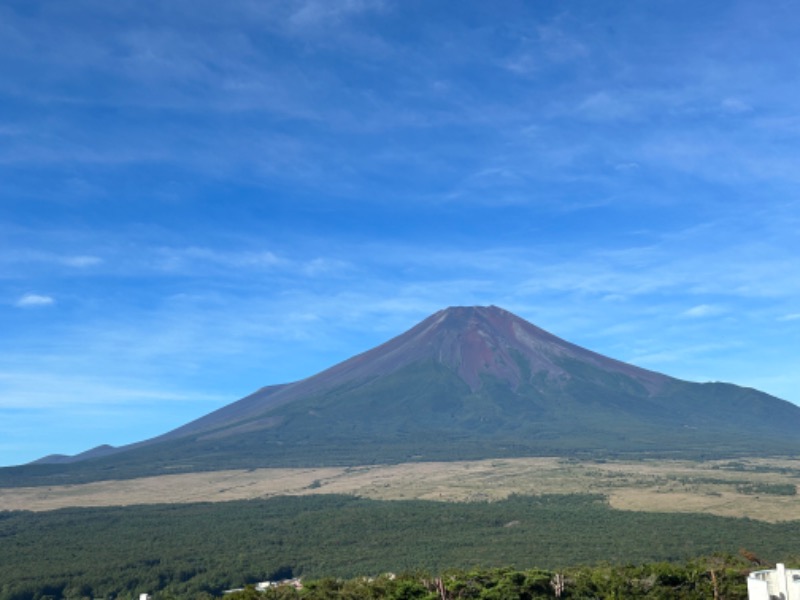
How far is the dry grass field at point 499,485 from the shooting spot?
85312mm

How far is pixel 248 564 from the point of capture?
60969 mm

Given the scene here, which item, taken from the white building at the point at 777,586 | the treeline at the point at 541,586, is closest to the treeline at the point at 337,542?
the treeline at the point at 541,586

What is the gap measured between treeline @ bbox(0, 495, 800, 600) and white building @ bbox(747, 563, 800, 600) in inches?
1043

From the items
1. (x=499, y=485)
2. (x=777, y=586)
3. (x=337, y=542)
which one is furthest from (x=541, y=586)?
(x=499, y=485)

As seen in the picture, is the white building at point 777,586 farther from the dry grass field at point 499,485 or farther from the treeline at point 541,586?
the dry grass field at point 499,485

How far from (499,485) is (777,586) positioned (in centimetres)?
8739

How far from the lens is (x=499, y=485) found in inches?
4181

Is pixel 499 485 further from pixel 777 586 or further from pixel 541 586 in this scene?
pixel 777 586

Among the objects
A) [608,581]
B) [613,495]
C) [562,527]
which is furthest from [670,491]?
[608,581]

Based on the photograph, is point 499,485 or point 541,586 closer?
point 541,586

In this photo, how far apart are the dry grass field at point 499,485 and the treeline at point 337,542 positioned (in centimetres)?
838

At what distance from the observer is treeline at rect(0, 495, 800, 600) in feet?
182

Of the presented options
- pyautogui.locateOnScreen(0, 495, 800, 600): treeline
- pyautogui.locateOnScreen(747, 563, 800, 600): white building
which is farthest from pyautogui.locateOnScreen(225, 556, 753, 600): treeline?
pyautogui.locateOnScreen(0, 495, 800, 600): treeline

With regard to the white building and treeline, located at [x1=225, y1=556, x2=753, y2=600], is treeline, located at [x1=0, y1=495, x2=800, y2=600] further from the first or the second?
the white building
